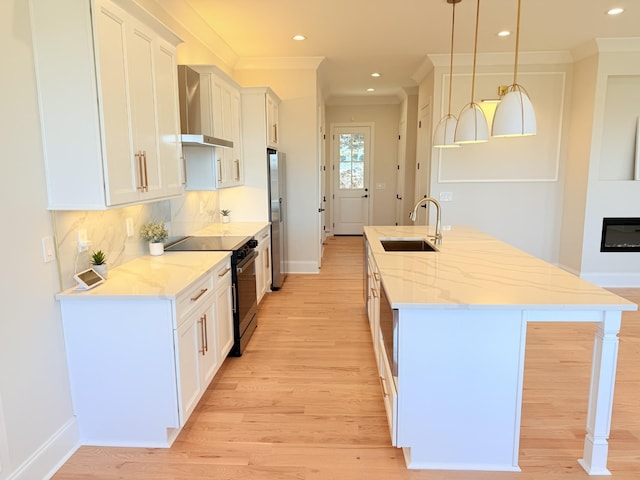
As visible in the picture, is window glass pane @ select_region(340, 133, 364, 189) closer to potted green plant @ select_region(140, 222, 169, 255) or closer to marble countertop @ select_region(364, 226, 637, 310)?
marble countertop @ select_region(364, 226, 637, 310)

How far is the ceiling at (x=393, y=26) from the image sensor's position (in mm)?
3709

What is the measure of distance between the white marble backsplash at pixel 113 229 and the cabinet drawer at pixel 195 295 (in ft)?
1.99

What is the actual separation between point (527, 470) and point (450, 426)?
1.49 ft

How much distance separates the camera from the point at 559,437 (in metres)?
2.36

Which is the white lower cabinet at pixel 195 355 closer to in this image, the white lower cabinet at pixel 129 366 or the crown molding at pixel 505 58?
the white lower cabinet at pixel 129 366

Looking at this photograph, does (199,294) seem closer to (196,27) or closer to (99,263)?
(99,263)

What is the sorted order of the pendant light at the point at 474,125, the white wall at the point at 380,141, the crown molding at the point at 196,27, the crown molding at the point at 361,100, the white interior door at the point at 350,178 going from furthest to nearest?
1. the white interior door at the point at 350,178
2. the white wall at the point at 380,141
3. the crown molding at the point at 361,100
4. the crown molding at the point at 196,27
5. the pendant light at the point at 474,125

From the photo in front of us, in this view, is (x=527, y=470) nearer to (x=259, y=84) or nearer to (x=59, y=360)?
(x=59, y=360)

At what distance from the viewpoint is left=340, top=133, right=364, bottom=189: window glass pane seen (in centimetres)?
934

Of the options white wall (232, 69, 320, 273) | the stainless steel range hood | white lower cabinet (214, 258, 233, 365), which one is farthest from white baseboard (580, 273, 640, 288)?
the stainless steel range hood

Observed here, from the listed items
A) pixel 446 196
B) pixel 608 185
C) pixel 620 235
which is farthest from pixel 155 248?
pixel 620 235

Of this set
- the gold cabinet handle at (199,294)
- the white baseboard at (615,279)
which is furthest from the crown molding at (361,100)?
the gold cabinet handle at (199,294)

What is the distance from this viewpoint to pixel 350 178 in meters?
9.48

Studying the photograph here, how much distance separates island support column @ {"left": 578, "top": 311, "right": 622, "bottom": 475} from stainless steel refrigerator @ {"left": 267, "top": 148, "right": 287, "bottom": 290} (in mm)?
3608
